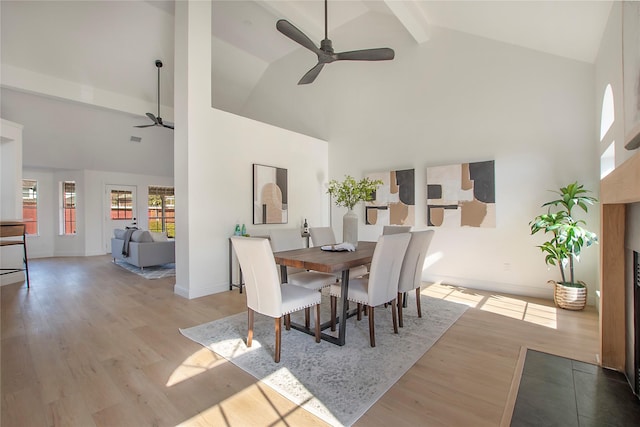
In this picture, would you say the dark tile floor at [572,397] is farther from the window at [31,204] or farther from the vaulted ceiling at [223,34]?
the window at [31,204]

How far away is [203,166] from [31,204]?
6844 millimetres

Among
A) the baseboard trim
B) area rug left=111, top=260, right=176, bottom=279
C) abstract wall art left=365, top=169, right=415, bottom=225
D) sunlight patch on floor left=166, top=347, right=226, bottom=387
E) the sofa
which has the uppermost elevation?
abstract wall art left=365, top=169, right=415, bottom=225

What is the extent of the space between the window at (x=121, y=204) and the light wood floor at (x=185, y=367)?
4.97m

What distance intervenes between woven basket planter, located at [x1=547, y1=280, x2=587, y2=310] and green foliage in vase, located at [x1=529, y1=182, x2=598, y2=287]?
10 centimetres

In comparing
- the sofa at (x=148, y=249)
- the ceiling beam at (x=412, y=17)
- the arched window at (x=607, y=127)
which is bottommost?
the sofa at (x=148, y=249)

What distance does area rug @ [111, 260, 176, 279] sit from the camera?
542 cm

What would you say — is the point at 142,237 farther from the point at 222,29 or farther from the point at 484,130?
the point at 484,130

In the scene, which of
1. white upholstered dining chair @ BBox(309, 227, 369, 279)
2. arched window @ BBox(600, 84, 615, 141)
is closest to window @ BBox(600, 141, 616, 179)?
arched window @ BBox(600, 84, 615, 141)

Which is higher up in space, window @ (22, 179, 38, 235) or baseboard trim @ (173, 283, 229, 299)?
window @ (22, 179, 38, 235)

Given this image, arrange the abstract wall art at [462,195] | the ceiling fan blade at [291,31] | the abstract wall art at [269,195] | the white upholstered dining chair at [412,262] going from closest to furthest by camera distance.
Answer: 1. the ceiling fan blade at [291,31]
2. the white upholstered dining chair at [412,262]
3. the abstract wall art at [462,195]
4. the abstract wall art at [269,195]

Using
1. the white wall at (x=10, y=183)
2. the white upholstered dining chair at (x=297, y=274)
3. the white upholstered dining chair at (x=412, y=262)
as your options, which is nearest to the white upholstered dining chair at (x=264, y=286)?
the white upholstered dining chair at (x=297, y=274)

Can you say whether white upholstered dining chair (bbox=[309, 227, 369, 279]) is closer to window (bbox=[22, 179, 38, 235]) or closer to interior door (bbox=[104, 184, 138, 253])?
interior door (bbox=[104, 184, 138, 253])

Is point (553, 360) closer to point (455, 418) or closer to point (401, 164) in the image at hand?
point (455, 418)

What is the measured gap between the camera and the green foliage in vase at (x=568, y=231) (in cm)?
325
